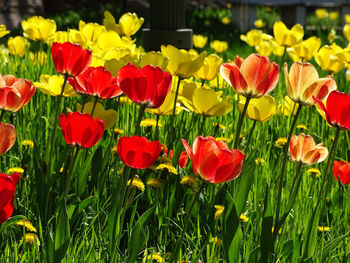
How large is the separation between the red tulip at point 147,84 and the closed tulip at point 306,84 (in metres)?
0.26

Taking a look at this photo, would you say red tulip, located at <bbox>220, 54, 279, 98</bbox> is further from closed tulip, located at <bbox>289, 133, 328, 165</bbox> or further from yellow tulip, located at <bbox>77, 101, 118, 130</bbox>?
yellow tulip, located at <bbox>77, 101, 118, 130</bbox>

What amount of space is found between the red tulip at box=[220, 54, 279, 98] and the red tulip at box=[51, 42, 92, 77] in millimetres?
324

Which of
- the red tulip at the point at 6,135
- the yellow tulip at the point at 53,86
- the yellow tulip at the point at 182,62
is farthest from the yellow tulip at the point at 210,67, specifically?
the red tulip at the point at 6,135

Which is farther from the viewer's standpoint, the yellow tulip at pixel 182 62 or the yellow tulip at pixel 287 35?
the yellow tulip at pixel 287 35

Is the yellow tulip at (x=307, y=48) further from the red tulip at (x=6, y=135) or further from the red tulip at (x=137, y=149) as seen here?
the red tulip at (x=6, y=135)

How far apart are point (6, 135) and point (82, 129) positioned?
163 mm

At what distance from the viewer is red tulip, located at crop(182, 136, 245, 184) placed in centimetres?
101

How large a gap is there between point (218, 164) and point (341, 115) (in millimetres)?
304

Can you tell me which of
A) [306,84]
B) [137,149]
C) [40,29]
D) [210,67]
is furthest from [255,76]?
[40,29]

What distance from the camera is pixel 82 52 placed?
4.41 ft

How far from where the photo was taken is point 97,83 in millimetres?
1345

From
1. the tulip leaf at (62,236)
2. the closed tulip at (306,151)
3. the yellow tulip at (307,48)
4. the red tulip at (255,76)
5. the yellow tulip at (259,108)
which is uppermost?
the red tulip at (255,76)

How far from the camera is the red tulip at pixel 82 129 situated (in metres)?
1.14

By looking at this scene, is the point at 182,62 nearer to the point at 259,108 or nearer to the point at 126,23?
the point at 259,108
